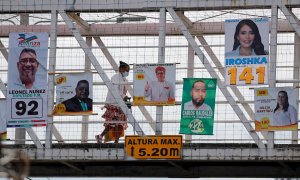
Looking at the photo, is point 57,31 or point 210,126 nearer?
point 210,126

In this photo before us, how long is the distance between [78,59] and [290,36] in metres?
5.74

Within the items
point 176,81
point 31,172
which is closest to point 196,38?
point 176,81

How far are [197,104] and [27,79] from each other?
185 inches

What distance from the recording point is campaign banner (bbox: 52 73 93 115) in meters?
25.8

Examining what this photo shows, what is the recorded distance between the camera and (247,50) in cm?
2478

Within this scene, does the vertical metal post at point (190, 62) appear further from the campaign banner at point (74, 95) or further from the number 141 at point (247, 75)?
the campaign banner at point (74, 95)

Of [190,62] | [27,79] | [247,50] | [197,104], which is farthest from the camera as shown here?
[190,62]

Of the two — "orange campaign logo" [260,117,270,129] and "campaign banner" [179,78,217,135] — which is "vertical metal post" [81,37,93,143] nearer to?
"campaign banner" [179,78,217,135]

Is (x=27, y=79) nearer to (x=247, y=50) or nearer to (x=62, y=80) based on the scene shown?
(x=62, y=80)

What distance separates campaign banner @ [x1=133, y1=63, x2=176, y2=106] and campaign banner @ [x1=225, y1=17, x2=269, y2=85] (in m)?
1.44

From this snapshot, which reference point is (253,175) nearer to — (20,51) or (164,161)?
(164,161)

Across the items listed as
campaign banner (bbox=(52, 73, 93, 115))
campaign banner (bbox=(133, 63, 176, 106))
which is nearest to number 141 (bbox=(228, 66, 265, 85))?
campaign banner (bbox=(133, 63, 176, 106))

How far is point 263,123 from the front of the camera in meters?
24.4

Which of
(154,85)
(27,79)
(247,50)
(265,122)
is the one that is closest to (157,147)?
(154,85)
